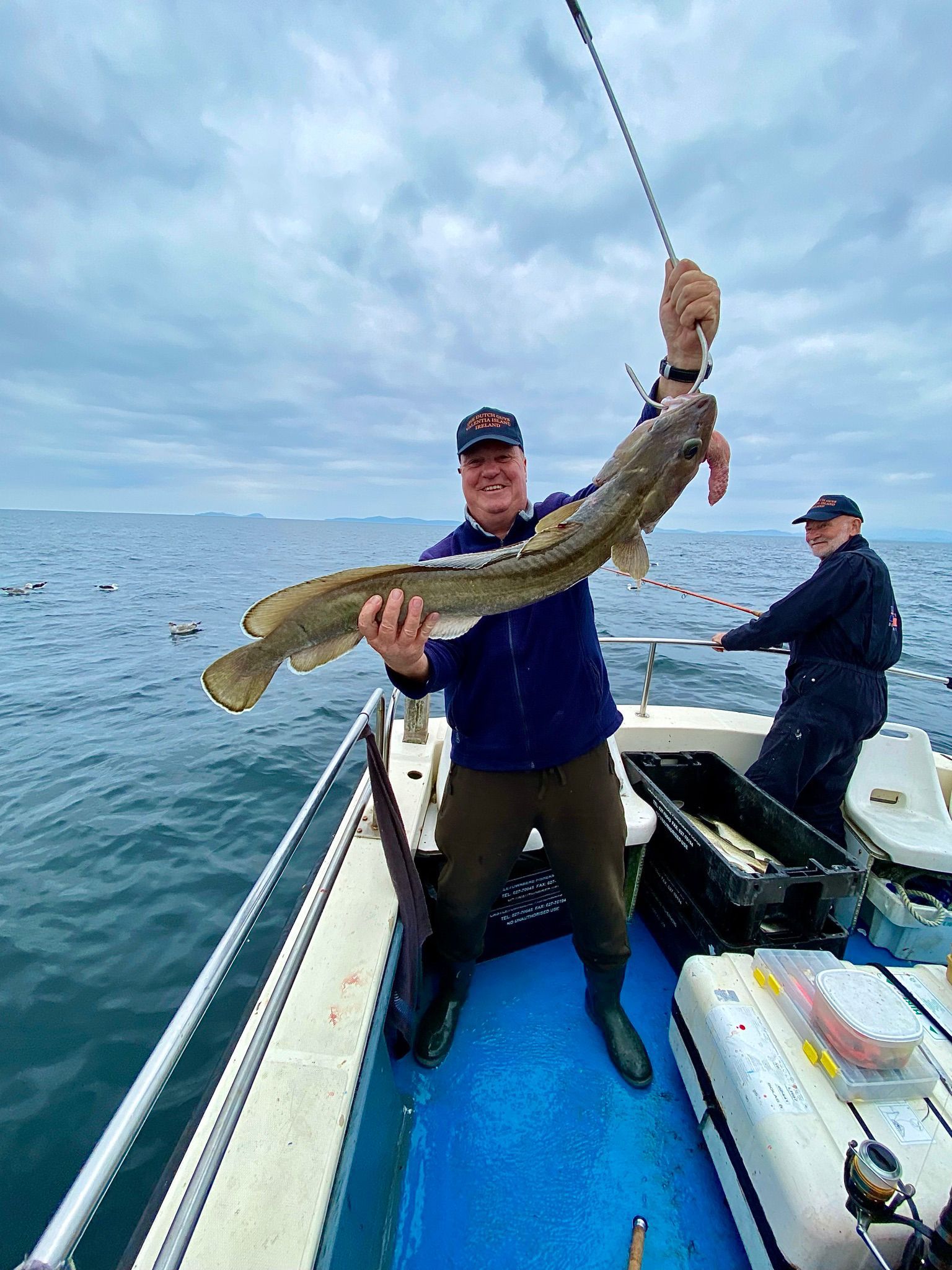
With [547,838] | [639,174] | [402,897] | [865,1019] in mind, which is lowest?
[865,1019]

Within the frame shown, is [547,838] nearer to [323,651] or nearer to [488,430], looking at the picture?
[323,651]

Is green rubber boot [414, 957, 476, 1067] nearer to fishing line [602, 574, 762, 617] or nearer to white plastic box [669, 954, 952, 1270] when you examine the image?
white plastic box [669, 954, 952, 1270]

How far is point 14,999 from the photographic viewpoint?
219 inches

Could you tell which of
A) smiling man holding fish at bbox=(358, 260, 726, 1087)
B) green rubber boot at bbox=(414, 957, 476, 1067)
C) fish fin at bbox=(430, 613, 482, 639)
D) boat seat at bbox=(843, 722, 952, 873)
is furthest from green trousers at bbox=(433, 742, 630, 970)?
boat seat at bbox=(843, 722, 952, 873)

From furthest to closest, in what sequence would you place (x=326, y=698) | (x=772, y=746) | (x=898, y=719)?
(x=326, y=698) < (x=898, y=719) < (x=772, y=746)

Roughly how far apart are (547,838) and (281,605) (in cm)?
196

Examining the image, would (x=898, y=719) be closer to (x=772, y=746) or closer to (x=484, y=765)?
(x=772, y=746)

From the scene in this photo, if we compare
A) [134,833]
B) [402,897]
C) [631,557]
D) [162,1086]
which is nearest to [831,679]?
[631,557]

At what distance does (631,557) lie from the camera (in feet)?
9.26

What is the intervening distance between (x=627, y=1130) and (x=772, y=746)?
10.2ft

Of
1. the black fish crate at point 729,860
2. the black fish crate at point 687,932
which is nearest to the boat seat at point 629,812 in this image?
the black fish crate at point 729,860

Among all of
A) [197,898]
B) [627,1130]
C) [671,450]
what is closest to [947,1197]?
[627,1130]

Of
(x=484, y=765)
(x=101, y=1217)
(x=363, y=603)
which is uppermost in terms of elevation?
(x=363, y=603)

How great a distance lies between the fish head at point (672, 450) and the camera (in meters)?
2.61
